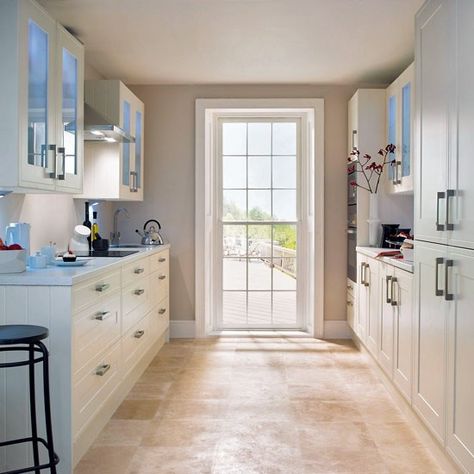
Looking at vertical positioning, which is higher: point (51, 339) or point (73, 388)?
point (51, 339)

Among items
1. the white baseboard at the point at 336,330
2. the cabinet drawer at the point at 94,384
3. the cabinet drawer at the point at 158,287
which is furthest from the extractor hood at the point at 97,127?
the white baseboard at the point at 336,330

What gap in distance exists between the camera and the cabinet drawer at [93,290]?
2.45 metres

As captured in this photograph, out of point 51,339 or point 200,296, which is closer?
point 51,339

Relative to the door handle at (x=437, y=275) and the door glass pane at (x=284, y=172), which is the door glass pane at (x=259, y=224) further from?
the door handle at (x=437, y=275)

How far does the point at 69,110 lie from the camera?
10.3ft

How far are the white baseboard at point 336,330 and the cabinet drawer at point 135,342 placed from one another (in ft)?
6.14

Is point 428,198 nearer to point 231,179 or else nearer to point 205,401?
point 205,401

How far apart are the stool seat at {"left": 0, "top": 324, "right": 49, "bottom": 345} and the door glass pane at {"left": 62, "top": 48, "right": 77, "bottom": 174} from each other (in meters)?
1.22

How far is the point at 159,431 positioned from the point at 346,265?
2.78 meters

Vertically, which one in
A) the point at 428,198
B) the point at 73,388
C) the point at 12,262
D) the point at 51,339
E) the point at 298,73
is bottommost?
the point at 73,388

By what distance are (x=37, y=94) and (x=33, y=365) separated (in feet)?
4.34

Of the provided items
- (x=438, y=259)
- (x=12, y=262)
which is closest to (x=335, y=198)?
(x=438, y=259)

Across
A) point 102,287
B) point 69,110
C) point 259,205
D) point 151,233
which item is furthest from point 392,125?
point 102,287

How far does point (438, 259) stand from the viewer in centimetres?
243
